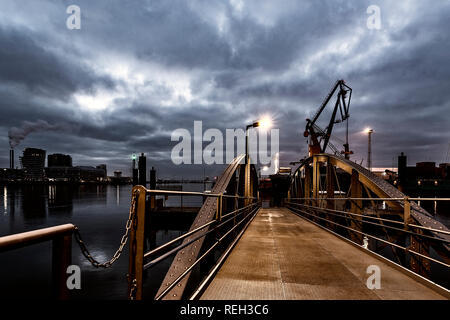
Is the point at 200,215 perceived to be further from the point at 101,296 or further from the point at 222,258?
the point at 101,296

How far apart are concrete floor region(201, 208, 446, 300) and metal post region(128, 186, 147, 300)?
1.50 m

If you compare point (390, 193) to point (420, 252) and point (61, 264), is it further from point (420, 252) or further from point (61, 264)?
point (61, 264)

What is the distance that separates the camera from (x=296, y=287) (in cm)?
375

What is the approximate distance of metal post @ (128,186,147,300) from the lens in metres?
2.20

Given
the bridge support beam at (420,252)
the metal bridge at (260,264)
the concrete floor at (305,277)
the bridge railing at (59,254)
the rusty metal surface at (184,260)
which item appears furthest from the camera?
the bridge support beam at (420,252)

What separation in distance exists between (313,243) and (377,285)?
319 cm

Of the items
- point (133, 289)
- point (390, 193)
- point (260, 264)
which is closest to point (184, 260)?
point (133, 289)

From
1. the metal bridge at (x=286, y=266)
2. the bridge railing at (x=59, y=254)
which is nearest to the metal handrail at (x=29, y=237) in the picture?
the bridge railing at (x=59, y=254)

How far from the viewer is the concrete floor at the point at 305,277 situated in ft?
11.5

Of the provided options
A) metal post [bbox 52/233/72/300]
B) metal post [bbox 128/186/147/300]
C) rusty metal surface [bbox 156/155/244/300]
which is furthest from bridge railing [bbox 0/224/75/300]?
rusty metal surface [bbox 156/155/244/300]

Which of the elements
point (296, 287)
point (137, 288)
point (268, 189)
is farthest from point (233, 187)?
point (268, 189)

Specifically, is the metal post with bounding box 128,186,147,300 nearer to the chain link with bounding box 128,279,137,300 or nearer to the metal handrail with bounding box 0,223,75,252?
the chain link with bounding box 128,279,137,300

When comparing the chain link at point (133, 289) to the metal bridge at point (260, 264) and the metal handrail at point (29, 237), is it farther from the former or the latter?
the metal handrail at point (29, 237)

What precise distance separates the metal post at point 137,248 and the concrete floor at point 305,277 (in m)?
1.50
